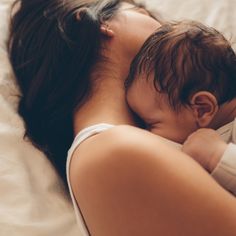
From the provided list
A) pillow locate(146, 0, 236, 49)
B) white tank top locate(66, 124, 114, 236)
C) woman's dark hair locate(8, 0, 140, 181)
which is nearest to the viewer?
white tank top locate(66, 124, 114, 236)

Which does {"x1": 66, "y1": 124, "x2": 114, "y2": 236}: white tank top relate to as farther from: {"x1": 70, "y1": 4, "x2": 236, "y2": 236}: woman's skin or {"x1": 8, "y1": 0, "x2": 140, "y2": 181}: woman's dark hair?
{"x1": 8, "y1": 0, "x2": 140, "y2": 181}: woman's dark hair

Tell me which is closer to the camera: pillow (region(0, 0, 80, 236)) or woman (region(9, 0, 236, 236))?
woman (region(9, 0, 236, 236))

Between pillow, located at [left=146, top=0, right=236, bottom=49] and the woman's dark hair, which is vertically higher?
pillow, located at [left=146, top=0, right=236, bottom=49]

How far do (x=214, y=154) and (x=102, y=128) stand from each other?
195 mm

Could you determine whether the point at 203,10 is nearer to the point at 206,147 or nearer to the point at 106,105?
the point at 106,105

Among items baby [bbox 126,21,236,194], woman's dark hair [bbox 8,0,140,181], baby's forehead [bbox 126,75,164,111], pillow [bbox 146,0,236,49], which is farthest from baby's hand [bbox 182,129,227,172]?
pillow [bbox 146,0,236,49]

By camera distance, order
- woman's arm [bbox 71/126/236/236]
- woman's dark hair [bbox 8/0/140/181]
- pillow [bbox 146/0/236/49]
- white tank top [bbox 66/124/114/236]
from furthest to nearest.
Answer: pillow [bbox 146/0/236/49]
woman's dark hair [bbox 8/0/140/181]
white tank top [bbox 66/124/114/236]
woman's arm [bbox 71/126/236/236]

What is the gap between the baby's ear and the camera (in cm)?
91

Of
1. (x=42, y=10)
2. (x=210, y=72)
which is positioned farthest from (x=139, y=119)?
(x=42, y=10)

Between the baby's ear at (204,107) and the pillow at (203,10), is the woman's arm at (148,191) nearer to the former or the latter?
the baby's ear at (204,107)

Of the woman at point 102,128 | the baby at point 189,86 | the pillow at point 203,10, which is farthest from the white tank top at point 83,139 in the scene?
the pillow at point 203,10

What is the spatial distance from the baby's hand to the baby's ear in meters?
0.04

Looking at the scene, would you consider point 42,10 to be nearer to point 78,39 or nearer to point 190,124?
point 78,39

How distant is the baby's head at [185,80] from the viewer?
92 centimetres
